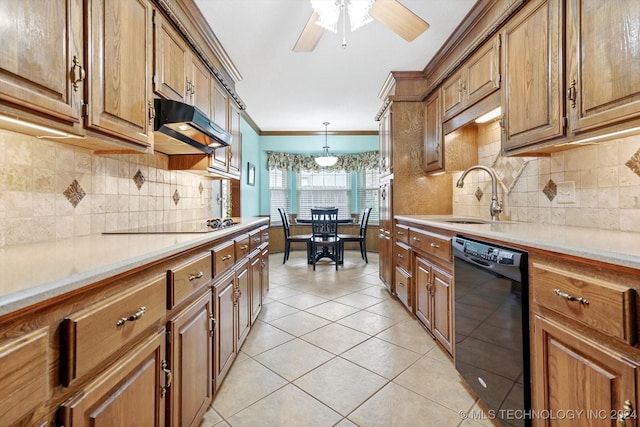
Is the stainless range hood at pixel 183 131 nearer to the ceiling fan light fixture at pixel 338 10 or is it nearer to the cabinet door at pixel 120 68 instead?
the cabinet door at pixel 120 68

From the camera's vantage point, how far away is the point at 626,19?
118 cm

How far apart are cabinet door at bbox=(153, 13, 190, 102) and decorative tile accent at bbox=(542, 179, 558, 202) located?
8.10ft

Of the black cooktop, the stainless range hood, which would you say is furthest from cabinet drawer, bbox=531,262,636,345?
the stainless range hood

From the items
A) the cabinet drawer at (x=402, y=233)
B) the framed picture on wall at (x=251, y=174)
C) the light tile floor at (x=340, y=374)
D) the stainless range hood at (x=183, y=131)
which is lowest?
the light tile floor at (x=340, y=374)

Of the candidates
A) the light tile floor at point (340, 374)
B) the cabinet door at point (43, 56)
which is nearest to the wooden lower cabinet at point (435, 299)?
the light tile floor at point (340, 374)

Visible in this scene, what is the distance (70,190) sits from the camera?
145cm

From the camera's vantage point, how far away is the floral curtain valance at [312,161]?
21.2ft

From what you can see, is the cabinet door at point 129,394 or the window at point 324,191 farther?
the window at point 324,191

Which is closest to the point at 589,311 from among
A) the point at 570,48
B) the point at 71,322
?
the point at 570,48

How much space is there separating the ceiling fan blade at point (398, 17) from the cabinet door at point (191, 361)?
1949 mm

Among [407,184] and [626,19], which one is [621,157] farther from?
[407,184]

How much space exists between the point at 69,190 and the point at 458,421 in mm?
2188

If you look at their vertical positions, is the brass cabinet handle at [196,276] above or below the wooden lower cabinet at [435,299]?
above

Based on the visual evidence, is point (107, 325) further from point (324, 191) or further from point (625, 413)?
point (324, 191)
